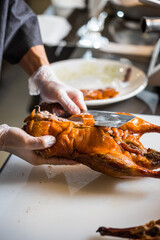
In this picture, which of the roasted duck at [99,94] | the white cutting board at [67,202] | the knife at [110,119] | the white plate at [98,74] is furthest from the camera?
the white plate at [98,74]

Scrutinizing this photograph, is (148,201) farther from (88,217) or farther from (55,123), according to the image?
(55,123)

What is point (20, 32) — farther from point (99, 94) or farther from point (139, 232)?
point (139, 232)

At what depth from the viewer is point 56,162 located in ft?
4.38

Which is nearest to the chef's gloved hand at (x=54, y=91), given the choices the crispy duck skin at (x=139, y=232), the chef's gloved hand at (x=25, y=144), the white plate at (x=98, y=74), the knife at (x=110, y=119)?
the knife at (x=110, y=119)

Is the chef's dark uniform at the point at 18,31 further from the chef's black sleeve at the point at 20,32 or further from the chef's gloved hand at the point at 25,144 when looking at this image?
the chef's gloved hand at the point at 25,144

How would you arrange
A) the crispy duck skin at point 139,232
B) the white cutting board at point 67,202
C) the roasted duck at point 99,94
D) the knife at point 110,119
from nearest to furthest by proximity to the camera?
1. the crispy duck skin at point 139,232
2. the white cutting board at point 67,202
3. the knife at point 110,119
4. the roasted duck at point 99,94

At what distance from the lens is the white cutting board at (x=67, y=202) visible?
3.77 ft

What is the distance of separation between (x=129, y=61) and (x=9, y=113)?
1.15m

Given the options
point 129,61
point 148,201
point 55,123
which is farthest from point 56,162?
point 129,61

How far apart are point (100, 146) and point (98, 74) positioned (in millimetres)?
1166

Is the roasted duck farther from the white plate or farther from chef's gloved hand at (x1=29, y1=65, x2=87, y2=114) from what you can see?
chef's gloved hand at (x1=29, y1=65, x2=87, y2=114)

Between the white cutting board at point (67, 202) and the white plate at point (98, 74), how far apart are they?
2.76ft

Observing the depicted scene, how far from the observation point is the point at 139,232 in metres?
1.00

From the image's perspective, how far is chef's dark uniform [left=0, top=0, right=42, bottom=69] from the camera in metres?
1.91
